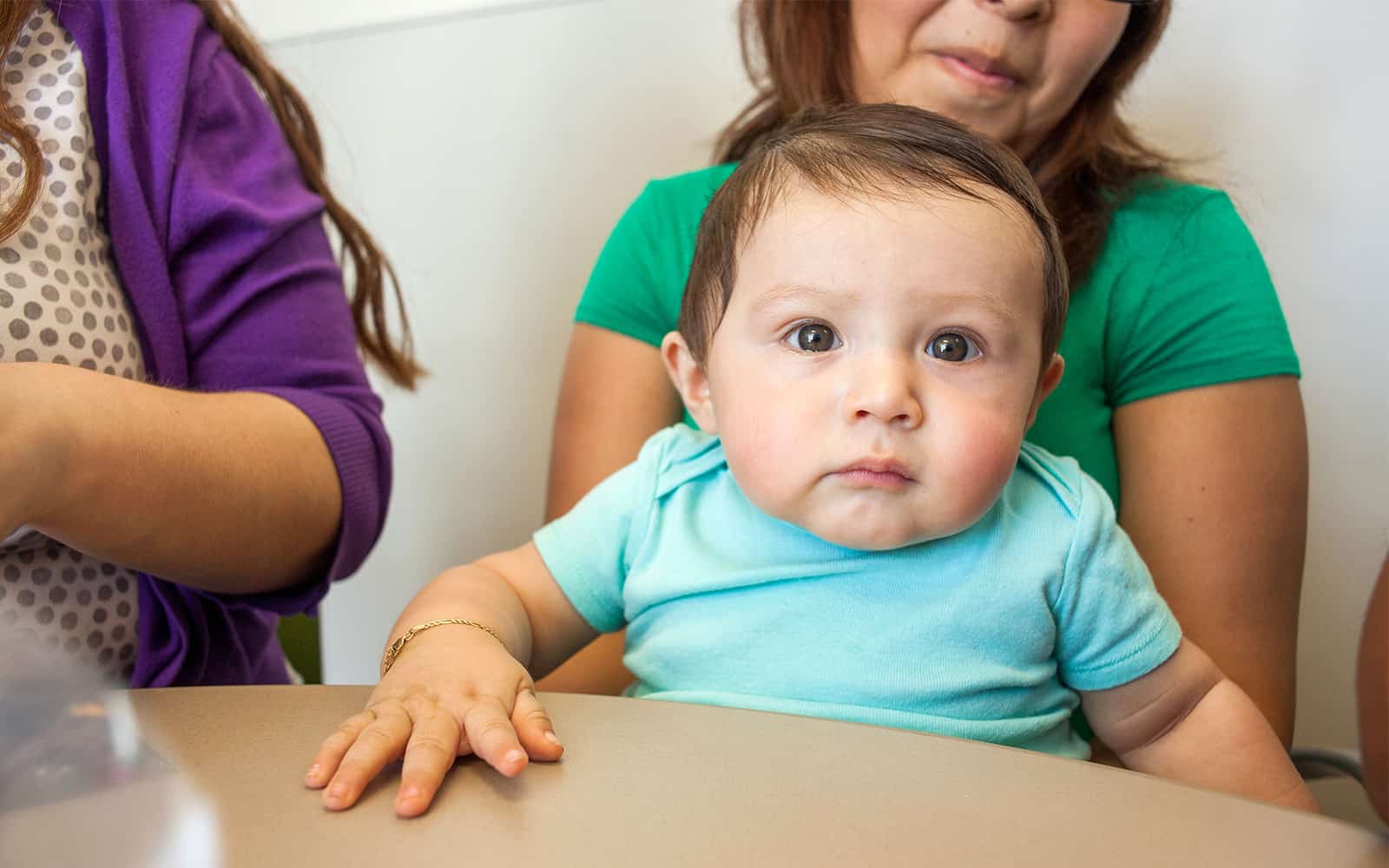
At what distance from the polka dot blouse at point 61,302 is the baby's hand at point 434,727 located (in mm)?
344

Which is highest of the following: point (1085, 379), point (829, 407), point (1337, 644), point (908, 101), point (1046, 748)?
point (908, 101)

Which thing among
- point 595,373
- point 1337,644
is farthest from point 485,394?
point 1337,644

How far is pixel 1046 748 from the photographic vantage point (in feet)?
2.82

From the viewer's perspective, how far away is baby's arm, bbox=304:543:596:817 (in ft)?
1.82

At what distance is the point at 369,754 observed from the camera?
56 cm

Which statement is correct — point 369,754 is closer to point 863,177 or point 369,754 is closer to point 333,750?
point 333,750

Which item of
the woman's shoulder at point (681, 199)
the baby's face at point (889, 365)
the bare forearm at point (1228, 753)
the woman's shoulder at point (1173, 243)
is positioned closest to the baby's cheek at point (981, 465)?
the baby's face at point (889, 365)

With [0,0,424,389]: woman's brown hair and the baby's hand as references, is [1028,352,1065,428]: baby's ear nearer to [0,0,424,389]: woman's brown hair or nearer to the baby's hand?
the baby's hand

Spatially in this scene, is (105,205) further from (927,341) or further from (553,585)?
(927,341)

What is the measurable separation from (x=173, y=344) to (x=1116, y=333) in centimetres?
91

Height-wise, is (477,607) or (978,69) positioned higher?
(978,69)

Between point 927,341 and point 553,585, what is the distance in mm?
370

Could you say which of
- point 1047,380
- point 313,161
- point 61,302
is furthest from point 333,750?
point 313,161

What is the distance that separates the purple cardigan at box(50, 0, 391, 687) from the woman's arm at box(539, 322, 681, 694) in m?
0.25
